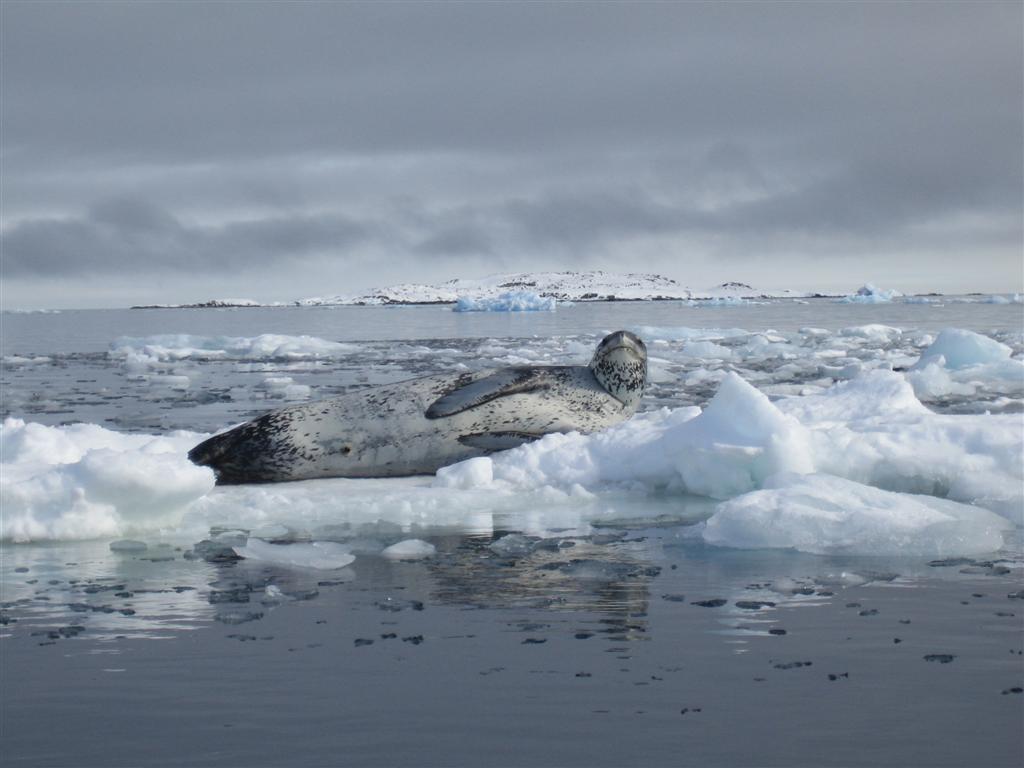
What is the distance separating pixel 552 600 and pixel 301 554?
1.36m

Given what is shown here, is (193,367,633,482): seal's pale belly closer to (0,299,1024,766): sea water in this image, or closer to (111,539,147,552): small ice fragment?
(0,299,1024,766): sea water

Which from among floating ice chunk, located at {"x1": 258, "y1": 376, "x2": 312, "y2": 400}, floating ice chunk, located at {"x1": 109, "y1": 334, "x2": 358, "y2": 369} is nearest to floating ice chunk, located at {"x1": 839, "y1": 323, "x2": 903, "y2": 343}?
floating ice chunk, located at {"x1": 109, "y1": 334, "x2": 358, "y2": 369}

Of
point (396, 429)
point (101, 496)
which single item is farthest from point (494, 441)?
point (101, 496)

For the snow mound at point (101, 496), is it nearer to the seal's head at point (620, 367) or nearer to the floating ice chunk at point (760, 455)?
the floating ice chunk at point (760, 455)

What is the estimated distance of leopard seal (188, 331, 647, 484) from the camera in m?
7.98

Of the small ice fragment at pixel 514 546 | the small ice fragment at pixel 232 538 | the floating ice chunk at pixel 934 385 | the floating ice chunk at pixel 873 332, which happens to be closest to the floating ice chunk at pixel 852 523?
the small ice fragment at pixel 514 546

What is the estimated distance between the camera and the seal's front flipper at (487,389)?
8.27m

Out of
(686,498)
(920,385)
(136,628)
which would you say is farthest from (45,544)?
(920,385)

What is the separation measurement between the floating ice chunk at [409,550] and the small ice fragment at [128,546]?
116 centimetres

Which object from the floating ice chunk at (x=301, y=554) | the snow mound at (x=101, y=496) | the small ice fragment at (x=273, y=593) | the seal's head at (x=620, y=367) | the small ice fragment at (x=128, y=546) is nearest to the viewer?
the small ice fragment at (x=273, y=593)

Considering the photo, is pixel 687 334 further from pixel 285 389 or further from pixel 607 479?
pixel 607 479

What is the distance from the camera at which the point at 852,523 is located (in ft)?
18.1

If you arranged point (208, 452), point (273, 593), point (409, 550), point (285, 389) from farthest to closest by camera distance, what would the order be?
point (285, 389)
point (208, 452)
point (409, 550)
point (273, 593)

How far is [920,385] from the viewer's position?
13.9 m
